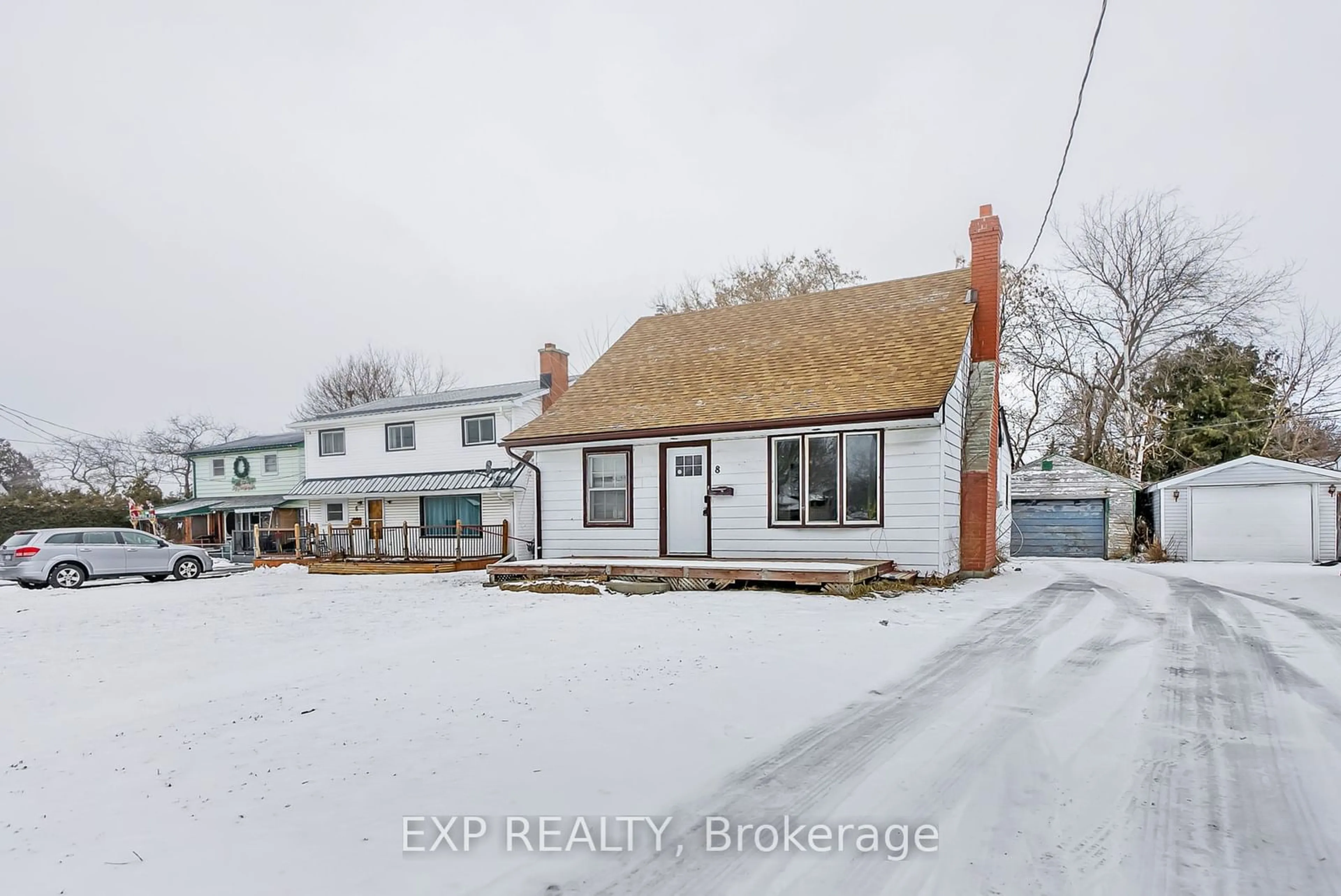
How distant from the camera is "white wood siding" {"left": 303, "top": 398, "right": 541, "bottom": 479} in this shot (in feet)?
71.9

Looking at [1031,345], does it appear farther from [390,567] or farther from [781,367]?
[390,567]

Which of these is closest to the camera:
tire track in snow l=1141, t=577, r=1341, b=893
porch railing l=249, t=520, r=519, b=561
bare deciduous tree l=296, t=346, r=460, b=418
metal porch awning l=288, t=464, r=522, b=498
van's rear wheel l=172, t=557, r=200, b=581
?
tire track in snow l=1141, t=577, r=1341, b=893

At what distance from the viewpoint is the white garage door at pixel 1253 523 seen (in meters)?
16.6

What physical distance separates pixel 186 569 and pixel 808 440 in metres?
16.2

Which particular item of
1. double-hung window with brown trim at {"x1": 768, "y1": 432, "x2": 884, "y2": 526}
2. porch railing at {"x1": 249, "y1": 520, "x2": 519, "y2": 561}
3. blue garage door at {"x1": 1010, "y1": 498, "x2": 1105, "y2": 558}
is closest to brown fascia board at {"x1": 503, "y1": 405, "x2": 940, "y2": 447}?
double-hung window with brown trim at {"x1": 768, "y1": 432, "x2": 884, "y2": 526}

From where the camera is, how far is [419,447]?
23297 millimetres

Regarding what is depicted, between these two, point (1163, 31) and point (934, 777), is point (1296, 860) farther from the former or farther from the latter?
point (1163, 31)

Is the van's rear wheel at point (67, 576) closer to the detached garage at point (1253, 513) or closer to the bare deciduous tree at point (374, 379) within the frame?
the bare deciduous tree at point (374, 379)

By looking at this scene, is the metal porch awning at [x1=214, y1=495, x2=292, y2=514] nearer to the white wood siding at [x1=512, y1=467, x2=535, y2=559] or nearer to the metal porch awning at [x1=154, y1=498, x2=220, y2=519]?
the metal porch awning at [x1=154, y1=498, x2=220, y2=519]

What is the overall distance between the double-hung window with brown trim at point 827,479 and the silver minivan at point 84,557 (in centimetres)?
1514

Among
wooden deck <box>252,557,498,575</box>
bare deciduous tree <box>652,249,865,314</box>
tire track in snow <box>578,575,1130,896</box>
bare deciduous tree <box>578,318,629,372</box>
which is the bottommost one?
wooden deck <box>252,557,498,575</box>

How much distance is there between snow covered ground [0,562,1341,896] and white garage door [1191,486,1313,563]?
12118 millimetres

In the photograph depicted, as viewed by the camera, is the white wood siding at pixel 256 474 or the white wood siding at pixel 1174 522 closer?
the white wood siding at pixel 1174 522

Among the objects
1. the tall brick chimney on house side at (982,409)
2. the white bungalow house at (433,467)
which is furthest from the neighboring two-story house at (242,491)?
the tall brick chimney on house side at (982,409)
